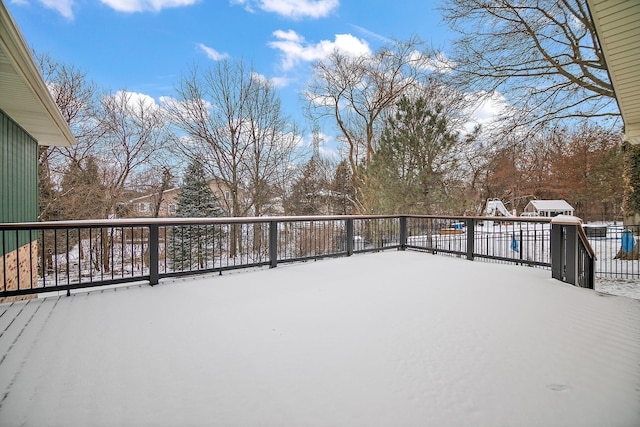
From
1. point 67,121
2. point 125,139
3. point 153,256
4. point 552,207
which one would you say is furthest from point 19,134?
point 552,207

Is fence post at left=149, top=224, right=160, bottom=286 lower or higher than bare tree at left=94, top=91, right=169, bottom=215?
lower

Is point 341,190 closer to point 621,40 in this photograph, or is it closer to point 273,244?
point 273,244

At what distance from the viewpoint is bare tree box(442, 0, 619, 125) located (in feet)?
26.7

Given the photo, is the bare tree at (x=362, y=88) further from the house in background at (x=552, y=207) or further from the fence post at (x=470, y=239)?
the house in background at (x=552, y=207)

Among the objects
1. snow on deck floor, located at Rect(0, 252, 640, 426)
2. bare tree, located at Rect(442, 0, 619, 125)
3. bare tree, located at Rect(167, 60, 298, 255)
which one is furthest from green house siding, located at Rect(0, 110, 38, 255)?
bare tree, located at Rect(442, 0, 619, 125)

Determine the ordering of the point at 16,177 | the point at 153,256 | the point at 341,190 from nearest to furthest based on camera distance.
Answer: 1. the point at 153,256
2. the point at 16,177
3. the point at 341,190

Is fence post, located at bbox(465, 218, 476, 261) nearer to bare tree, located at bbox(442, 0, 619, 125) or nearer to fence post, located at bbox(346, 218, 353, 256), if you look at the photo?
fence post, located at bbox(346, 218, 353, 256)

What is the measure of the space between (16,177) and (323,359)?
6041 millimetres

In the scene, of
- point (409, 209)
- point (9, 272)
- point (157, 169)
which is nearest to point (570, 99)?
point (409, 209)

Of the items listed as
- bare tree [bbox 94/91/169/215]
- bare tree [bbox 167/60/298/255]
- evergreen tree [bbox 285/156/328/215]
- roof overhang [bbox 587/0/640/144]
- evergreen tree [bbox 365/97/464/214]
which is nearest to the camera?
roof overhang [bbox 587/0/640/144]

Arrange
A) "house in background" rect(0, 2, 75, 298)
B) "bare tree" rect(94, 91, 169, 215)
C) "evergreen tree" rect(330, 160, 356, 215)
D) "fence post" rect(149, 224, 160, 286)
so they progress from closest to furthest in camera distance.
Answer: "house in background" rect(0, 2, 75, 298) → "fence post" rect(149, 224, 160, 286) → "bare tree" rect(94, 91, 169, 215) → "evergreen tree" rect(330, 160, 356, 215)

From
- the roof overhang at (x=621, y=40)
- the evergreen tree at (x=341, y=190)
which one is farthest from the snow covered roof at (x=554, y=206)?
the roof overhang at (x=621, y=40)

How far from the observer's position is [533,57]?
28.2 ft

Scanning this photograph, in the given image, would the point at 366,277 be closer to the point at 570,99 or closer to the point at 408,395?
the point at 408,395
